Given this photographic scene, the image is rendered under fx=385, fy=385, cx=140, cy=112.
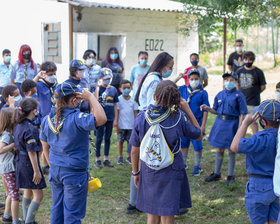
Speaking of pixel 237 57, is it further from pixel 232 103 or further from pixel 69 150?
pixel 69 150

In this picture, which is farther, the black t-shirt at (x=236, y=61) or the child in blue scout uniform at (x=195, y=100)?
the black t-shirt at (x=236, y=61)

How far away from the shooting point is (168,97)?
3422 millimetres

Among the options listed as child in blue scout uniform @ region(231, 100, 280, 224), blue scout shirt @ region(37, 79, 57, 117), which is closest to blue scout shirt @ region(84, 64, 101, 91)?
blue scout shirt @ region(37, 79, 57, 117)

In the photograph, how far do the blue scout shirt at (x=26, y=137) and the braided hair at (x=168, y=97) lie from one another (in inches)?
61.6

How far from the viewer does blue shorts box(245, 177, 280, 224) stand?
333 cm

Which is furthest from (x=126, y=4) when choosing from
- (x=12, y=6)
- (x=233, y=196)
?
(x=233, y=196)

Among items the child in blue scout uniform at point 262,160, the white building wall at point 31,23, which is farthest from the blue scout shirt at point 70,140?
the white building wall at point 31,23

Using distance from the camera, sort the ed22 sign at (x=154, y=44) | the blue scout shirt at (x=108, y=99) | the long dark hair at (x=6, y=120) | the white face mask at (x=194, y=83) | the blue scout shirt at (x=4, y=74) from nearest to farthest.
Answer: the long dark hair at (x=6, y=120) < the white face mask at (x=194, y=83) < the blue scout shirt at (x=108, y=99) < the blue scout shirt at (x=4, y=74) < the ed22 sign at (x=154, y=44)

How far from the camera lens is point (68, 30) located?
10.8 m

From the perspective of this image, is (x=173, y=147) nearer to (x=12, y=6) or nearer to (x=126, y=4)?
(x=126, y=4)

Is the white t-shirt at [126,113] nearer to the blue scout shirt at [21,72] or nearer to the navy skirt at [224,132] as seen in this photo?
the navy skirt at [224,132]

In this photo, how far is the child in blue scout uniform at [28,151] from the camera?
4.21m

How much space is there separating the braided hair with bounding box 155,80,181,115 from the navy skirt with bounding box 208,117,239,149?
2545mm

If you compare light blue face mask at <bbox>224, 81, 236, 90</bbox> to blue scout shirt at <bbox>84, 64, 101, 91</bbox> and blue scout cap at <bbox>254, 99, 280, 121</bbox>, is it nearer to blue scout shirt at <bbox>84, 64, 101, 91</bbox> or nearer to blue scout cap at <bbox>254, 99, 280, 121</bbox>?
blue scout cap at <bbox>254, 99, 280, 121</bbox>
